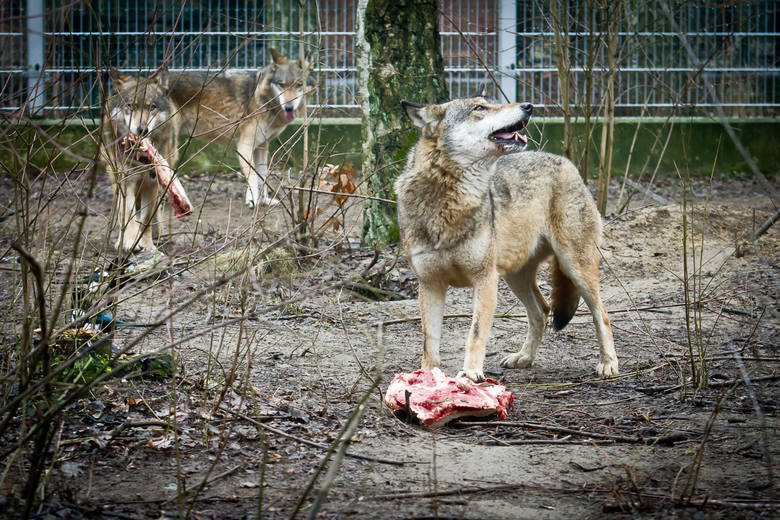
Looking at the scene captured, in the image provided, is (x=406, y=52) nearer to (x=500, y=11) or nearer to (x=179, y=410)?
(x=179, y=410)

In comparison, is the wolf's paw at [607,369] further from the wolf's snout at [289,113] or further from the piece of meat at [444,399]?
the wolf's snout at [289,113]

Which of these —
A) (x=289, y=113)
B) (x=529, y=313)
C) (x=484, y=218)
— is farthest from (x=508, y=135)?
(x=289, y=113)

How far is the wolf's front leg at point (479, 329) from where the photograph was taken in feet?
15.2

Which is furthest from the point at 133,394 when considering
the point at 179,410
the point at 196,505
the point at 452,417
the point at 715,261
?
the point at 715,261

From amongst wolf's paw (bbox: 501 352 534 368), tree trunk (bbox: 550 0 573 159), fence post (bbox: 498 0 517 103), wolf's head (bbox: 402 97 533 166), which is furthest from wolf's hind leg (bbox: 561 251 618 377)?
fence post (bbox: 498 0 517 103)

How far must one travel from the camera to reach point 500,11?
530 inches

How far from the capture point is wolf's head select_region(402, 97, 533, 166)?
487 centimetres

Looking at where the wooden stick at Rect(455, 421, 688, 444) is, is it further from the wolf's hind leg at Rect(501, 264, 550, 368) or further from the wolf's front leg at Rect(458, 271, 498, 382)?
the wolf's hind leg at Rect(501, 264, 550, 368)

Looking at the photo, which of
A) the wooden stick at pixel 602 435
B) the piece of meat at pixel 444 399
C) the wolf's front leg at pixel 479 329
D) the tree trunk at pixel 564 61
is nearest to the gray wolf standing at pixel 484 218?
the wolf's front leg at pixel 479 329

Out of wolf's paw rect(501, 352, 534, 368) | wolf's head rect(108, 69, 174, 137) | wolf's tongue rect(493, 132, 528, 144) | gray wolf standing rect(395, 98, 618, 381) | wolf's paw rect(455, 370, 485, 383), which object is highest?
wolf's head rect(108, 69, 174, 137)

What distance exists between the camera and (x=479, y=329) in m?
4.68

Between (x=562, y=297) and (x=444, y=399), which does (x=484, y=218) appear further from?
(x=444, y=399)

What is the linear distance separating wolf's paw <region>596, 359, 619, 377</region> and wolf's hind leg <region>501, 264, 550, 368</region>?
0.47 meters

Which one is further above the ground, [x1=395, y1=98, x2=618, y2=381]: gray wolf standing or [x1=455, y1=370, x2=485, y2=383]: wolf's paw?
[x1=395, y1=98, x2=618, y2=381]: gray wolf standing
